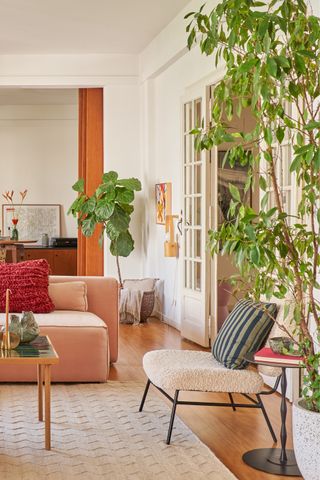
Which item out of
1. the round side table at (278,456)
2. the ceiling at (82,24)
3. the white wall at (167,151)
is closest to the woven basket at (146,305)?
the white wall at (167,151)

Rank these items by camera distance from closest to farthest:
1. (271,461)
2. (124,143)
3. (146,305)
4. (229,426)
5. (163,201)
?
1. (271,461)
2. (229,426)
3. (146,305)
4. (163,201)
5. (124,143)

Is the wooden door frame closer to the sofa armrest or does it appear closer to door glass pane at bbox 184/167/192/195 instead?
door glass pane at bbox 184/167/192/195

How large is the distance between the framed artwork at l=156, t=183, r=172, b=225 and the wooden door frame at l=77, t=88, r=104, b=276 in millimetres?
1434

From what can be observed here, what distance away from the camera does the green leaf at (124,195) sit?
376 inches

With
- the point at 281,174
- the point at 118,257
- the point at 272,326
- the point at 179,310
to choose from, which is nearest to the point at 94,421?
the point at 272,326

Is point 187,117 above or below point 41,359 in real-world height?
above

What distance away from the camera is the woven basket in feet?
30.2

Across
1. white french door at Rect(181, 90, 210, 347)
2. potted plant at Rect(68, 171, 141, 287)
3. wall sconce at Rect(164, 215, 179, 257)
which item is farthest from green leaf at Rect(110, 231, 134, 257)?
white french door at Rect(181, 90, 210, 347)

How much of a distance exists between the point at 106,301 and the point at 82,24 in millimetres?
3630

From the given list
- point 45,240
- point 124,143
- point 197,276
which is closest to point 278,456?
point 197,276

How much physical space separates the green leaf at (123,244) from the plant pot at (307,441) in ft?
21.1

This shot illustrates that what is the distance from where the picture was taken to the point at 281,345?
13.2ft

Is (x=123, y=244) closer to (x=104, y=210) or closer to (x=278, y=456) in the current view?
(x=104, y=210)

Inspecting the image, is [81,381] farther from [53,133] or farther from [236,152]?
[53,133]
